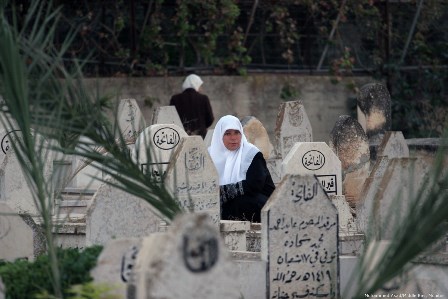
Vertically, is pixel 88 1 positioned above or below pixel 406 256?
above

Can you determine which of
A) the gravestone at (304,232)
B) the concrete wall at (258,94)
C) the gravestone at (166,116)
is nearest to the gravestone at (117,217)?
the gravestone at (304,232)

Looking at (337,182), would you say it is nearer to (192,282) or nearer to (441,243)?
(441,243)

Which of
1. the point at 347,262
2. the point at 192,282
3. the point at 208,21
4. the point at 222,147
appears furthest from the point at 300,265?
the point at 208,21

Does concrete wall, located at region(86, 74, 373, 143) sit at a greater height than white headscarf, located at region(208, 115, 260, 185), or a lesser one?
greater

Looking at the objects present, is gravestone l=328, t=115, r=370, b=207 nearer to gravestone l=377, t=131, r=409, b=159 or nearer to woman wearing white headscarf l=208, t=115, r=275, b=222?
gravestone l=377, t=131, r=409, b=159

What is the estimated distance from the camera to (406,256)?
5898 mm

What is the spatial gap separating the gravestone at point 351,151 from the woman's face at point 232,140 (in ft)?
8.39

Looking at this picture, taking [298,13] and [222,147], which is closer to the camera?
[222,147]

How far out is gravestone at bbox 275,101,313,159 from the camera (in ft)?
49.4

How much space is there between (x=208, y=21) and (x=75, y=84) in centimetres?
1345

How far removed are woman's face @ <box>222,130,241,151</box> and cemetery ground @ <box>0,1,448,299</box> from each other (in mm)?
473

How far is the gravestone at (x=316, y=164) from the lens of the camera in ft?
39.0

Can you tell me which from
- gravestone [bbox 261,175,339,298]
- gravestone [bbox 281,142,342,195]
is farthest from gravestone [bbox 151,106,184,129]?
gravestone [bbox 261,175,339,298]

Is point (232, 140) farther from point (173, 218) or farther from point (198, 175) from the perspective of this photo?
point (173, 218)
